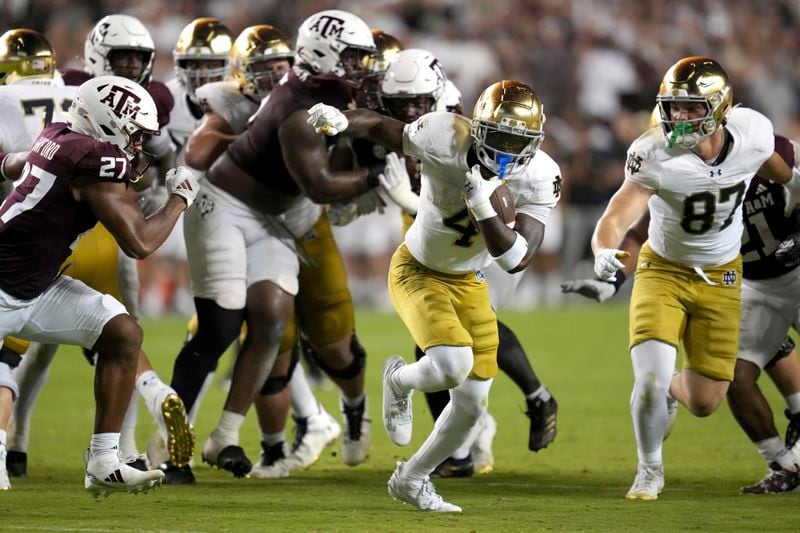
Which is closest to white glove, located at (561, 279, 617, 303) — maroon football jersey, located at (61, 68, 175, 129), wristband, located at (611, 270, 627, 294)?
wristband, located at (611, 270, 627, 294)

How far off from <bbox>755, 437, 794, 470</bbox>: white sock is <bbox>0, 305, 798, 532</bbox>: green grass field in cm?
20

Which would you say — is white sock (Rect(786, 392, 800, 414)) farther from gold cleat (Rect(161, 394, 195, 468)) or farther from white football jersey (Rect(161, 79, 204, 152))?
white football jersey (Rect(161, 79, 204, 152))

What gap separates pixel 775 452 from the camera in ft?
20.3

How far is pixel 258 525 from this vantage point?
494 centimetres

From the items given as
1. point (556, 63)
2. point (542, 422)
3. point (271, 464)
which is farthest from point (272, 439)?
point (556, 63)

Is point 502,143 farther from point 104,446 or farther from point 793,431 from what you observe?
point 793,431

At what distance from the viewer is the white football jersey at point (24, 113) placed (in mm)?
6324

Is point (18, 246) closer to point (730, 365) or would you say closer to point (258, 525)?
point (258, 525)

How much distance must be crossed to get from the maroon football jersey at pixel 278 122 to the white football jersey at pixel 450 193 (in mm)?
1003

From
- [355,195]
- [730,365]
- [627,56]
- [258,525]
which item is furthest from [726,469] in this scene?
[627,56]

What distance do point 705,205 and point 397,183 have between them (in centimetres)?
142

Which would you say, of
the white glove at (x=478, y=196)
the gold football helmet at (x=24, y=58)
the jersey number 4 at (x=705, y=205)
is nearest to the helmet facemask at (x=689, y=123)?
the jersey number 4 at (x=705, y=205)

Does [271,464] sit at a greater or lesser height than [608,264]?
lesser

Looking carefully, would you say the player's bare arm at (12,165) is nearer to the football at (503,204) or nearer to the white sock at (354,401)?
the football at (503,204)
